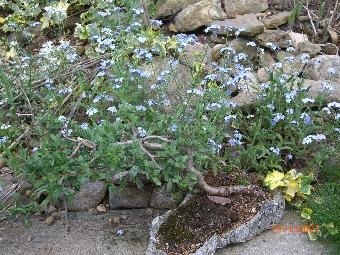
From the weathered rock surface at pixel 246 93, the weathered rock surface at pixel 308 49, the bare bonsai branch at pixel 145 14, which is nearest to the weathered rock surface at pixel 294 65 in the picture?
the weathered rock surface at pixel 308 49

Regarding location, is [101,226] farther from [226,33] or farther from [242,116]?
[226,33]

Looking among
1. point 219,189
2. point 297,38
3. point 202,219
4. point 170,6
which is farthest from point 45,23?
point 202,219

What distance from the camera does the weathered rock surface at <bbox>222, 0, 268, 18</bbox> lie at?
571 cm

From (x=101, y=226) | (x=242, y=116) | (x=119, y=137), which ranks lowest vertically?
(x=101, y=226)

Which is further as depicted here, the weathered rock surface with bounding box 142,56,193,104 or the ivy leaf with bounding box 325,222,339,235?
the weathered rock surface with bounding box 142,56,193,104

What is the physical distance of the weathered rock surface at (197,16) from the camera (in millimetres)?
5574

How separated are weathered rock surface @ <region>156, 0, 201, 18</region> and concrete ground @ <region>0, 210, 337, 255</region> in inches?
85.9

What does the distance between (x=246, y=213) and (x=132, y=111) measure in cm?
97

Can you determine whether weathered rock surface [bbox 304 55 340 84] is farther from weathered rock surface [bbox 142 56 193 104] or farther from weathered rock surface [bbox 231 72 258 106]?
weathered rock surface [bbox 142 56 193 104]

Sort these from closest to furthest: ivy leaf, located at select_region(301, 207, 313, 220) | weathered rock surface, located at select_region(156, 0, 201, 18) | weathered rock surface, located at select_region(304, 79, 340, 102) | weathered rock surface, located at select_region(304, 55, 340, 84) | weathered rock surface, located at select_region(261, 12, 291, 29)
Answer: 1. ivy leaf, located at select_region(301, 207, 313, 220)
2. weathered rock surface, located at select_region(304, 79, 340, 102)
3. weathered rock surface, located at select_region(304, 55, 340, 84)
4. weathered rock surface, located at select_region(261, 12, 291, 29)
5. weathered rock surface, located at select_region(156, 0, 201, 18)

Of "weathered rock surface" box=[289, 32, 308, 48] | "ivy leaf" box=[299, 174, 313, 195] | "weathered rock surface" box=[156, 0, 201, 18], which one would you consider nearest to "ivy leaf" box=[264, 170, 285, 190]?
"ivy leaf" box=[299, 174, 313, 195]

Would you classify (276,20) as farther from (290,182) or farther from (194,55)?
(290,182)

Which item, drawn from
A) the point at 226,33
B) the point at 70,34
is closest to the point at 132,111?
the point at 226,33

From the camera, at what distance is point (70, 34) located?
5.98 metres
